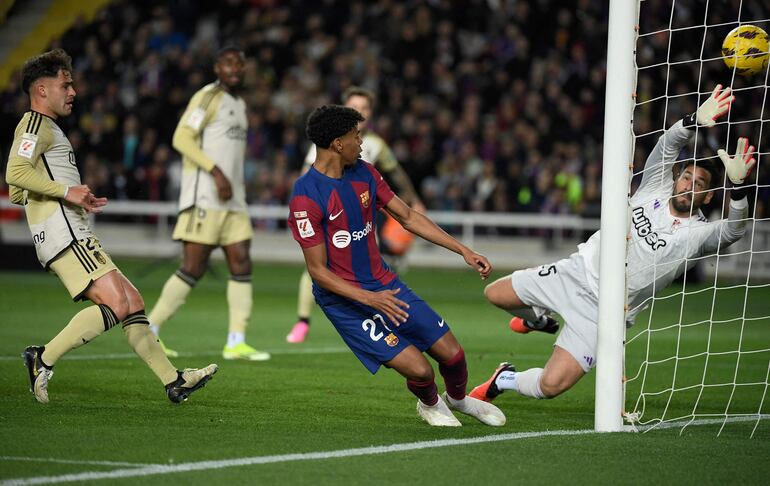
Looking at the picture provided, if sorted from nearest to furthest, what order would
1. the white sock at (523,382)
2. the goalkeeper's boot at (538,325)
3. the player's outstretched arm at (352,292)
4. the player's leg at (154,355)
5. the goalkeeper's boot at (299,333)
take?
the player's outstretched arm at (352,292) < the white sock at (523,382) < the player's leg at (154,355) < the goalkeeper's boot at (538,325) < the goalkeeper's boot at (299,333)

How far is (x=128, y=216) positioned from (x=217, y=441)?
55.9 ft

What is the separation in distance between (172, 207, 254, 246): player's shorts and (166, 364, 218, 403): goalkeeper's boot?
300cm

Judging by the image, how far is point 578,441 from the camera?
6355 millimetres

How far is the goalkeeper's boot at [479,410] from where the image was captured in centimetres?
697

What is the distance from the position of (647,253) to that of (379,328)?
1.76 metres

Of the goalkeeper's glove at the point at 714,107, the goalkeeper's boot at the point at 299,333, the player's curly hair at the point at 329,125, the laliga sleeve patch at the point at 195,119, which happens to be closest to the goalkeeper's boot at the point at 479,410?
the player's curly hair at the point at 329,125

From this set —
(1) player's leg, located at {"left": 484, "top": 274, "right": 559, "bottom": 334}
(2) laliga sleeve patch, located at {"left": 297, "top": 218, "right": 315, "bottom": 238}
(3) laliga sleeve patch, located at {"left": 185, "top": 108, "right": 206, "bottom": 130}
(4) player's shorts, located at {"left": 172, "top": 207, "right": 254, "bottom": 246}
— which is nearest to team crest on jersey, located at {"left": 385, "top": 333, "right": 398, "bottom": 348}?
(2) laliga sleeve patch, located at {"left": 297, "top": 218, "right": 315, "bottom": 238}

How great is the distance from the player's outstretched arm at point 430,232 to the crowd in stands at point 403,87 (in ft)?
46.0

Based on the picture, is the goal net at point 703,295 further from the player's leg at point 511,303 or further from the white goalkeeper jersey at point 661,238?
the player's leg at point 511,303

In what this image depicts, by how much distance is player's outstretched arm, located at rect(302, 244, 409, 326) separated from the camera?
6438 mm

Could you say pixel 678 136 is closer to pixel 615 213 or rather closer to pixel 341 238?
pixel 615 213

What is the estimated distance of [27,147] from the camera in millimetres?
7125

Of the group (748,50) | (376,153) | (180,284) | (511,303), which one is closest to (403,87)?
(376,153)

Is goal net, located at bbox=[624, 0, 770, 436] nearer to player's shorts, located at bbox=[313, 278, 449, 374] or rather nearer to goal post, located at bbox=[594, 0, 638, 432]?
goal post, located at bbox=[594, 0, 638, 432]
